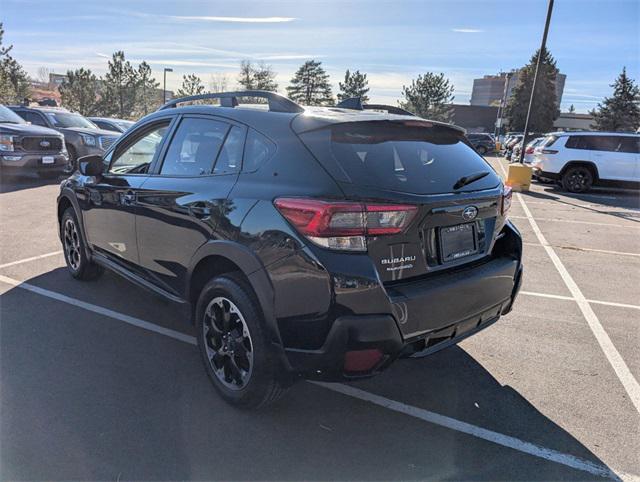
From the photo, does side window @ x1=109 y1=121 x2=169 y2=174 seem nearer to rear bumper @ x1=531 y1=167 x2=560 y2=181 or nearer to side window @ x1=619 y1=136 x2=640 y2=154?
rear bumper @ x1=531 y1=167 x2=560 y2=181

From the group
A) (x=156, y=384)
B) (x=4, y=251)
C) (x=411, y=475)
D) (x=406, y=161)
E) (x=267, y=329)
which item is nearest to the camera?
(x=411, y=475)

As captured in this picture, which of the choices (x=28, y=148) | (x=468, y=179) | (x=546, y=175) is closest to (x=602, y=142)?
(x=546, y=175)

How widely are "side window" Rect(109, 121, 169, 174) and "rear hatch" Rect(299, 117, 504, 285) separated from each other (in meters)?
1.65

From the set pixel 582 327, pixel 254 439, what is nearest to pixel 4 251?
pixel 254 439

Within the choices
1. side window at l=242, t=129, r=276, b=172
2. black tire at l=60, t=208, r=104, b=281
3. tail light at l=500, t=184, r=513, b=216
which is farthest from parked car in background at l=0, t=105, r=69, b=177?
tail light at l=500, t=184, r=513, b=216

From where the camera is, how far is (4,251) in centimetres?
595

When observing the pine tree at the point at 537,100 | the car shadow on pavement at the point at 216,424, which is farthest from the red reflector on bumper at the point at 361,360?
the pine tree at the point at 537,100

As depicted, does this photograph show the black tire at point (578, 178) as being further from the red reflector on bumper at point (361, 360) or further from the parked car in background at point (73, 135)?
the red reflector on bumper at point (361, 360)

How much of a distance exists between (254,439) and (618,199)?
48.6 ft

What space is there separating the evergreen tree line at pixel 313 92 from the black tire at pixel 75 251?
38.9 m

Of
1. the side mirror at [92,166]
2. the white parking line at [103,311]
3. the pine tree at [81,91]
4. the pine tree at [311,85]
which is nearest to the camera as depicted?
the white parking line at [103,311]

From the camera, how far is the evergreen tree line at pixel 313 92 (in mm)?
40344

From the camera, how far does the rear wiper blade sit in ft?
9.63

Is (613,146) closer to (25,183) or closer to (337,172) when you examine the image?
(337,172)
